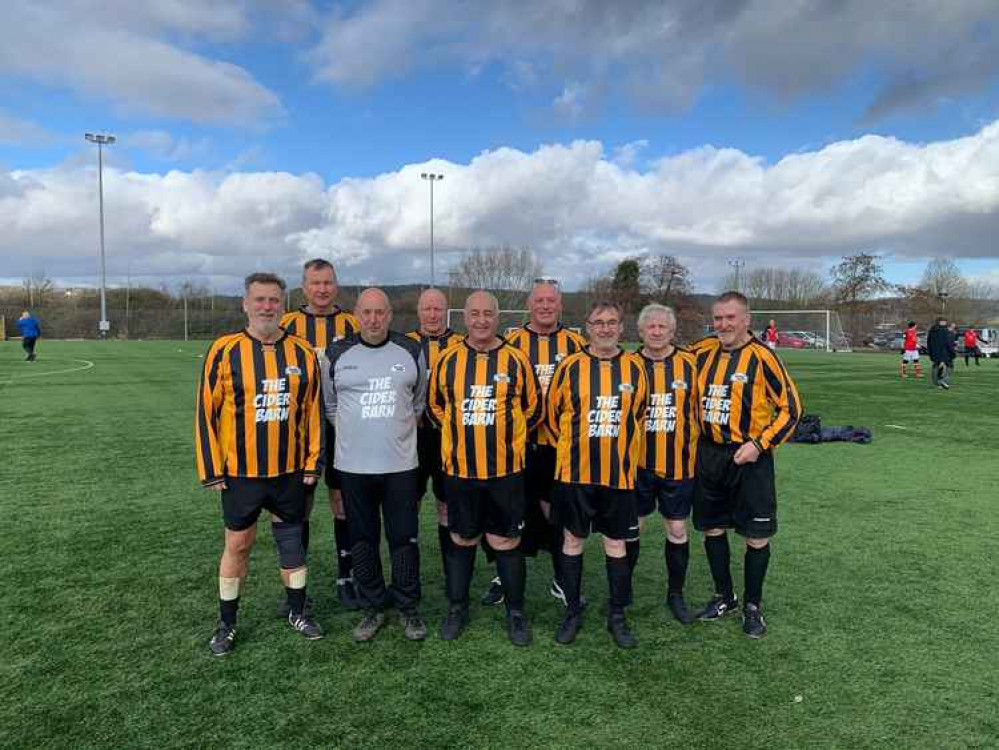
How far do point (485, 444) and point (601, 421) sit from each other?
0.57 m

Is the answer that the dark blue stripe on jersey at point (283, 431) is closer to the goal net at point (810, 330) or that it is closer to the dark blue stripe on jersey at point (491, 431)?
the dark blue stripe on jersey at point (491, 431)

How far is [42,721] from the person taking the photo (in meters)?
2.60

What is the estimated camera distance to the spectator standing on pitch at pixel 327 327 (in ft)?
12.3

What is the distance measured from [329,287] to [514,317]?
33.9 m

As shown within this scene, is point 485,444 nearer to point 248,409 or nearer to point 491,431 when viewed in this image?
point 491,431

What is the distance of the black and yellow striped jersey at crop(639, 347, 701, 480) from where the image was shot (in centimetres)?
357

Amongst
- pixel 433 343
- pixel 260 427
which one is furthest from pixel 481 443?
pixel 260 427

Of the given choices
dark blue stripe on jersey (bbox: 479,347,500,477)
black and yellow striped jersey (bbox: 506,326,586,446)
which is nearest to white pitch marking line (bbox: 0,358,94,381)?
black and yellow striped jersey (bbox: 506,326,586,446)

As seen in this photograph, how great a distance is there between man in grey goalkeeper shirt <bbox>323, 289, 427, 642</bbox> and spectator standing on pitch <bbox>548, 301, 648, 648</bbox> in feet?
2.43

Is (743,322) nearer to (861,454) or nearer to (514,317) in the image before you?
(861,454)

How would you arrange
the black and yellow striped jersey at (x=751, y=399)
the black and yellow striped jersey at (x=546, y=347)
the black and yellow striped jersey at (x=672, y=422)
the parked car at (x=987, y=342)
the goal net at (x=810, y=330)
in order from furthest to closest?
the goal net at (x=810, y=330) < the parked car at (x=987, y=342) < the black and yellow striped jersey at (x=546, y=347) < the black and yellow striped jersey at (x=672, y=422) < the black and yellow striped jersey at (x=751, y=399)

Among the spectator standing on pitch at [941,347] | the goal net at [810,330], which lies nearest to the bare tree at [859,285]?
the goal net at [810,330]

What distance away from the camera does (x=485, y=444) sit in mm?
3246

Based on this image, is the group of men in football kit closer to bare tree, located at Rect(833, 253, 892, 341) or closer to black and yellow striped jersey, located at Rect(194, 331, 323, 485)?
black and yellow striped jersey, located at Rect(194, 331, 323, 485)
